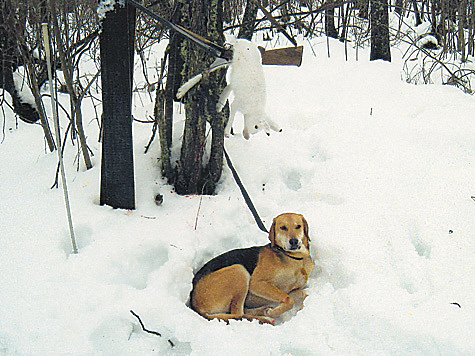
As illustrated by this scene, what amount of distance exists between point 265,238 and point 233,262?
17.7 inches

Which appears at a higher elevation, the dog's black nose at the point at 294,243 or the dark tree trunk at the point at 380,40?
the dark tree trunk at the point at 380,40

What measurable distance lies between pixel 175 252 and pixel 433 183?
1.77 m

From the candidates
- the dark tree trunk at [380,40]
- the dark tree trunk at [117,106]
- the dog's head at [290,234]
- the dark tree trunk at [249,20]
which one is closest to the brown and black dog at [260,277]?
the dog's head at [290,234]

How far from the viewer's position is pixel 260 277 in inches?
99.1

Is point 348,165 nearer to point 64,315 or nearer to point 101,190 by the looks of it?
point 101,190

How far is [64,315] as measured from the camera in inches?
84.4

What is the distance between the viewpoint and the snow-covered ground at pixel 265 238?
209 centimetres

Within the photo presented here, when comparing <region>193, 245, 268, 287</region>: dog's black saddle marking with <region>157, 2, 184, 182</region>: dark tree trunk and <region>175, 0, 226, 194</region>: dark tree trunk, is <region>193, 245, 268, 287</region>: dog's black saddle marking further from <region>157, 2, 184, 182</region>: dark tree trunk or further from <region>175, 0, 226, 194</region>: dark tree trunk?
<region>157, 2, 184, 182</region>: dark tree trunk

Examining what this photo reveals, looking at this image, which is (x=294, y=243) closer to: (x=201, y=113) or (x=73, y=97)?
(x=201, y=113)

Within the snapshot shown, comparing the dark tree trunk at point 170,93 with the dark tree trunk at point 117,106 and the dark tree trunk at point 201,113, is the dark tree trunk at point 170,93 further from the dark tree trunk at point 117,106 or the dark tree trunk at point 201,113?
the dark tree trunk at point 117,106

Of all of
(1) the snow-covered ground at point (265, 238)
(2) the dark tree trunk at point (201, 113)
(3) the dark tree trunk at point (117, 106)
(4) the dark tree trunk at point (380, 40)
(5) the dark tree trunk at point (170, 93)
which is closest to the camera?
(1) the snow-covered ground at point (265, 238)

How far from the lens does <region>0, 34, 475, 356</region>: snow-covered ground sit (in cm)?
209

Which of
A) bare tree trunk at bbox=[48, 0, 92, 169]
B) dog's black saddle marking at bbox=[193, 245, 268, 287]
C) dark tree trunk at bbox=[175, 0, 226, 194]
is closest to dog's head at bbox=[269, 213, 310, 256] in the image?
dog's black saddle marking at bbox=[193, 245, 268, 287]

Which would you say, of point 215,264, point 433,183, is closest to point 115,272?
point 215,264
